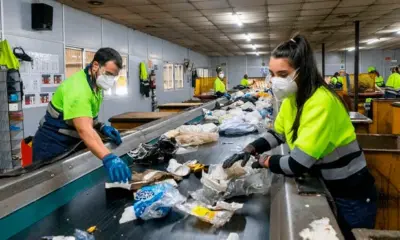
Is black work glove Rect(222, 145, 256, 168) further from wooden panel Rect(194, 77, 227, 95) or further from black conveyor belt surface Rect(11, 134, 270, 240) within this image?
wooden panel Rect(194, 77, 227, 95)

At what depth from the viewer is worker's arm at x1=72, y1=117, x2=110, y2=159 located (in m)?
1.86

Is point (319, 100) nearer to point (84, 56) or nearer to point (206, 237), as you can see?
point (206, 237)

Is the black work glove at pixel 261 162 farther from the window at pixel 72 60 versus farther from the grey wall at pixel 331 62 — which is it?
the grey wall at pixel 331 62

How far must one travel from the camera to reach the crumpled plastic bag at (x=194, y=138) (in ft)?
9.46

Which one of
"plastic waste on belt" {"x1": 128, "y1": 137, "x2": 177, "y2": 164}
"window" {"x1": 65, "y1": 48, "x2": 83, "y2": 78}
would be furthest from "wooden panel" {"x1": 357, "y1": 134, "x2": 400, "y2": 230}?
"window" {"x1": 65, "y1": 48, "x2": 83, "y2": 78}

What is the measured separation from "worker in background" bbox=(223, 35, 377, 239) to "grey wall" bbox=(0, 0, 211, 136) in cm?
499

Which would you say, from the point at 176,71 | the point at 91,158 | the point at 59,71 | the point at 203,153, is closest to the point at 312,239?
the point at 91,158

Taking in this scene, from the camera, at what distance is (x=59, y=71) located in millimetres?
6621

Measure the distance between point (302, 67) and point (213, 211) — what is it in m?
0.73

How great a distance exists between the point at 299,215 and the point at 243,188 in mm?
597

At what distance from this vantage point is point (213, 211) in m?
1.43

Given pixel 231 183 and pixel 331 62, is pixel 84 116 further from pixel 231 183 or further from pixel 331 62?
pixel 331 62

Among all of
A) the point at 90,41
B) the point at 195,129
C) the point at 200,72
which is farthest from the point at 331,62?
the point at 195,129

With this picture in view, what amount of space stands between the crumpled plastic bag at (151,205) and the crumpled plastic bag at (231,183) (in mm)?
154
